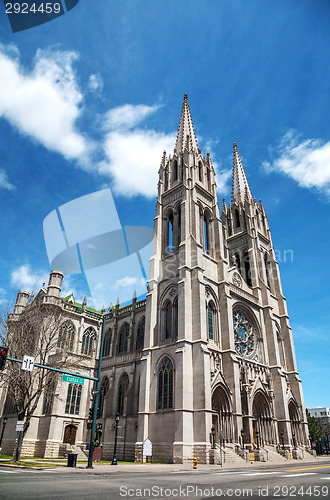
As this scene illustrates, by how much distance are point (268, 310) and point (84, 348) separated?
23.7m

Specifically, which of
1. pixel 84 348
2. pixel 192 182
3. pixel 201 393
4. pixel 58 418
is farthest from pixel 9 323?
pixel 192 182

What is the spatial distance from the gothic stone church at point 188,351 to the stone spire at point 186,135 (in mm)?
214

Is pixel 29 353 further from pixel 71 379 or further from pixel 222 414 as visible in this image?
pixel 222 414

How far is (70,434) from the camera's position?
117ft

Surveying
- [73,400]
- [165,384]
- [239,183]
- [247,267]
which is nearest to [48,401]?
[73,400]

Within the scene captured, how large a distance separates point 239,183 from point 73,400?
137 feet

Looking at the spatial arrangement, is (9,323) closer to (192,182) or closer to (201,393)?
(201,393)

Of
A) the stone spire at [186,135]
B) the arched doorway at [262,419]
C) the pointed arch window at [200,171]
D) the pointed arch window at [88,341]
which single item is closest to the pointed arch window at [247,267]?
the pointed arch window at [200,171]

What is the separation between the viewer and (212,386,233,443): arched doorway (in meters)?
30.0

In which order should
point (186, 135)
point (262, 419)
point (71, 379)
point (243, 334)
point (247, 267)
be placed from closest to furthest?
point (71, 379) < point (262, 419) < point (243, 334) < point (186, 135) < point (247, 267)

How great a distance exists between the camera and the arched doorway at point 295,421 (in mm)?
39219

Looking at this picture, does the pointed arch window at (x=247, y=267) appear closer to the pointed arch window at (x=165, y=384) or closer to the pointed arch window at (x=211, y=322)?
the pointed arch window at (x=211, y=322)

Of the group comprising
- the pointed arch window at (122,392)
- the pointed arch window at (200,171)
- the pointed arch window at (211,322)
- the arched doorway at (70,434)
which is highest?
the pointed arch window at (200,171)

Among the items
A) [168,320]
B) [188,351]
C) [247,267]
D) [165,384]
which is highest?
[247,267]
